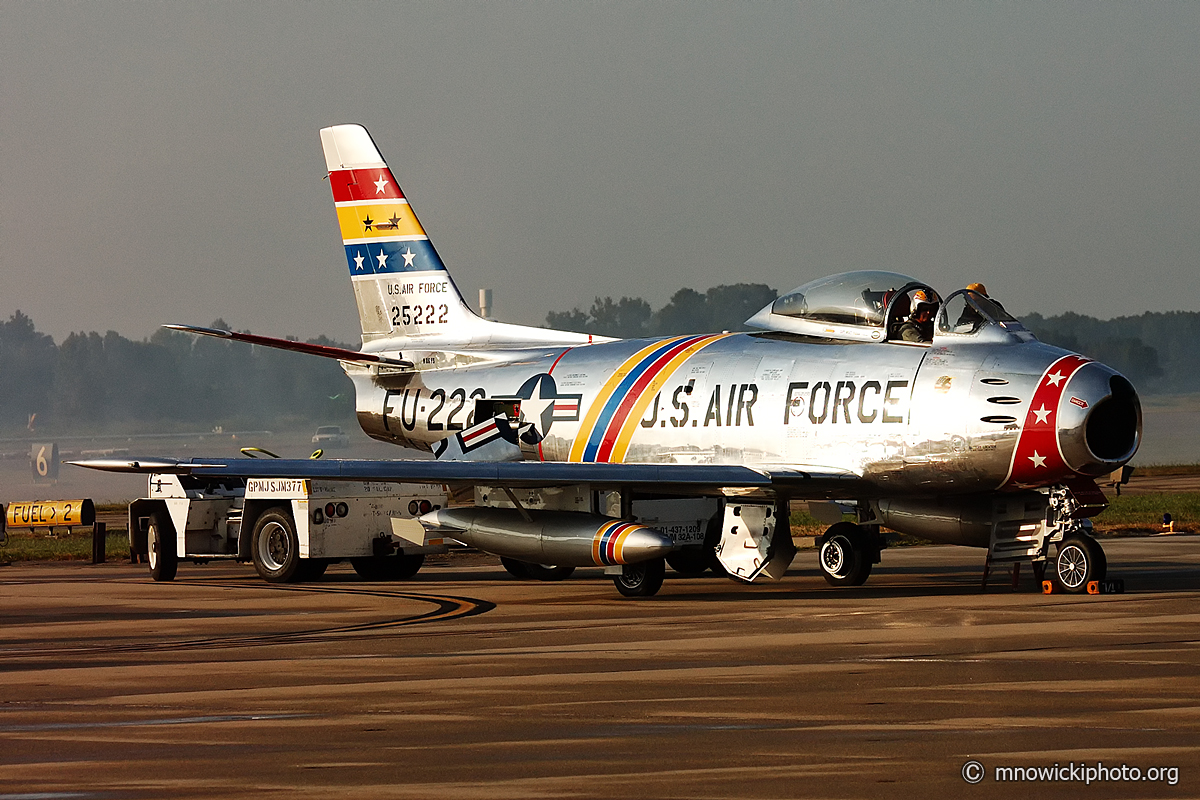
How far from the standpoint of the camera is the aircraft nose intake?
15781 millimetres

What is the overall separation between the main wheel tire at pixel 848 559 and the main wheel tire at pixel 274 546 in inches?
289

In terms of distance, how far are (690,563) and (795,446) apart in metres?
4.83

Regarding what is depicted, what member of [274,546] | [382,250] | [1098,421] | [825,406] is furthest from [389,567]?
[1098,421]

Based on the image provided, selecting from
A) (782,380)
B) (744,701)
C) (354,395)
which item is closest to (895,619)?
(782,380)

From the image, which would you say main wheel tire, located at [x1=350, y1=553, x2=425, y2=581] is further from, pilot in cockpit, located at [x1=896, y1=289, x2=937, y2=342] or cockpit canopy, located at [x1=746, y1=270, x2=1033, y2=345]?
pilot in cockpit, located at [x1=896, y1=289, x2=937, y2=342]

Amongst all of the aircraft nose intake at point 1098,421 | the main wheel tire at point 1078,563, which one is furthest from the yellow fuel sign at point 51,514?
the aircraft nose intake at point 1098,421

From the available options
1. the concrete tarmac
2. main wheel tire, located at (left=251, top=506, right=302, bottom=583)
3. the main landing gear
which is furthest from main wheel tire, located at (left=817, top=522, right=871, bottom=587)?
main wheel tire, located at (left=251, top=506, right=302, bottom=583)

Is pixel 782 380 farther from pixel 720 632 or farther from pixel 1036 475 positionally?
pixel 720 632

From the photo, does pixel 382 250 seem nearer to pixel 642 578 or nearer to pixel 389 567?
pixel 389 567

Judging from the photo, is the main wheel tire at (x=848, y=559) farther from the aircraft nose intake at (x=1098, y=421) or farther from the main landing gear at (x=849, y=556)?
the aircraft nose intake at (x=1098, y=421)

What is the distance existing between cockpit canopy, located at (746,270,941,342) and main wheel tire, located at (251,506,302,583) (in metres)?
A: 7.41

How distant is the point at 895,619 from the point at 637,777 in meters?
7.92

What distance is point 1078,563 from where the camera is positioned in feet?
54.3

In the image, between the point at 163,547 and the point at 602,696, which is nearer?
the point at 602,696
